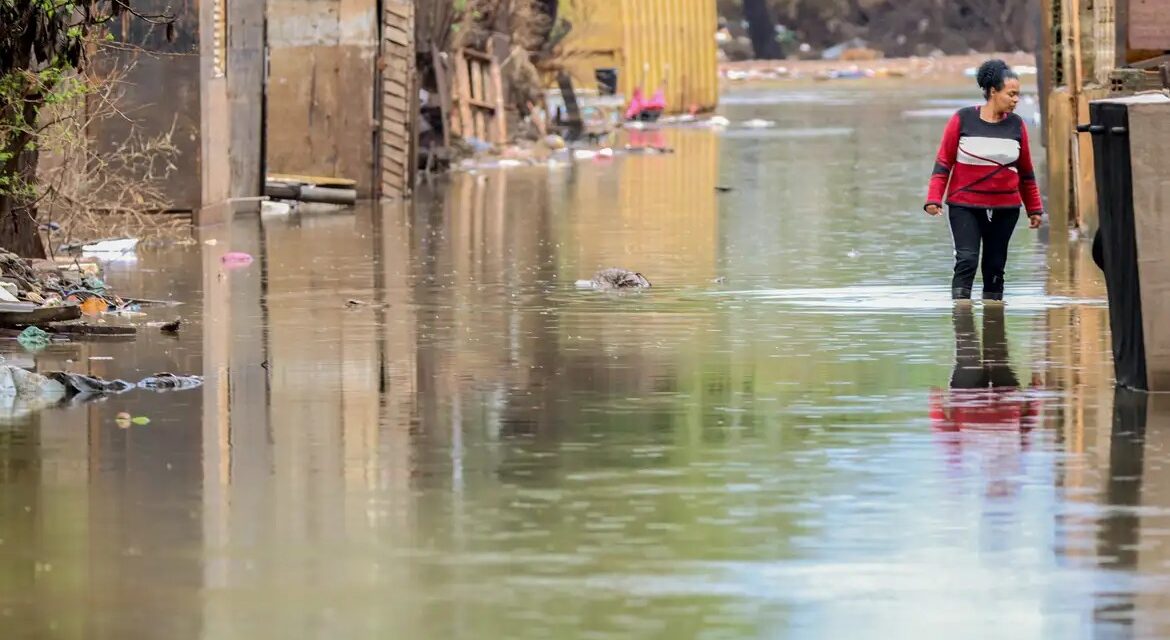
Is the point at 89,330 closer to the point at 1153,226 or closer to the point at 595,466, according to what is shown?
the point at 595,466

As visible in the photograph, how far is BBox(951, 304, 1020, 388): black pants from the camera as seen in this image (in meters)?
11.6

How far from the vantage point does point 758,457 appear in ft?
31.4

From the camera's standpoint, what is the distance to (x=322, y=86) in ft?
87.8

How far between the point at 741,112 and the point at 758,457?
47.4 m

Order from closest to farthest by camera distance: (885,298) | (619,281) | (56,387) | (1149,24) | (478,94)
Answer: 1. (56,387)
2. (1149,24)
3. (885,298)
4. (619,281)
5. (478,94)

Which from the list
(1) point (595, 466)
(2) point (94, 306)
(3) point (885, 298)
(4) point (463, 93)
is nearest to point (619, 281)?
(3) point (885, 298)

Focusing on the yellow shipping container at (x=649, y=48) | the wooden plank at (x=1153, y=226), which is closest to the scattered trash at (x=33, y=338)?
the wooden plank at (x=1153, y=226)

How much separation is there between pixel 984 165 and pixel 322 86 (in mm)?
13004

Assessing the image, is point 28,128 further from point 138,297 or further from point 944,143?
point 944,143

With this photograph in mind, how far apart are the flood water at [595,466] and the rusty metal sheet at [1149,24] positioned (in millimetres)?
1568

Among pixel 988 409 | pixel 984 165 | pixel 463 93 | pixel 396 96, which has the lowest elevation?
pixel 988 409

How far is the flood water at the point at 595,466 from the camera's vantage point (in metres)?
7.03

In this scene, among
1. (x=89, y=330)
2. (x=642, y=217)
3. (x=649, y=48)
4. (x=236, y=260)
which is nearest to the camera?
(x=89, y=330)

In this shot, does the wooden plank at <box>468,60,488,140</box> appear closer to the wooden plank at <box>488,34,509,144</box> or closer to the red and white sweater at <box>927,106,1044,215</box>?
the wooden plank at <box>488,34,509,144</box>
